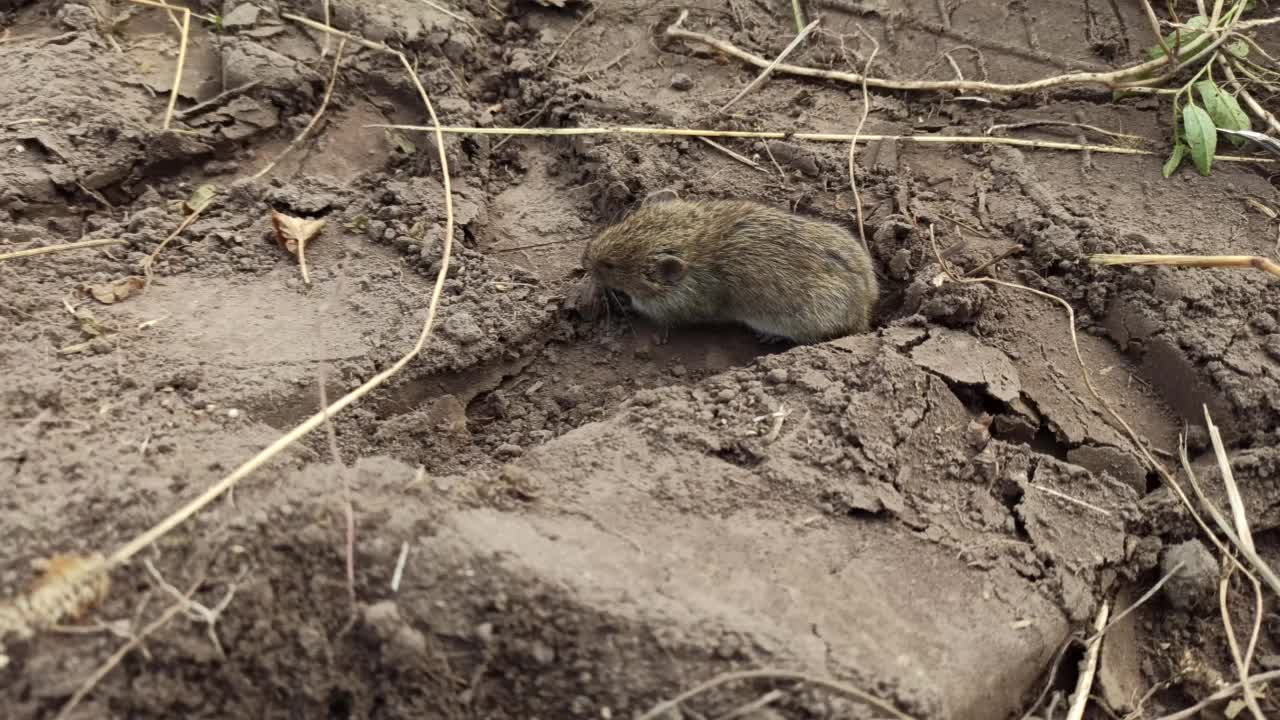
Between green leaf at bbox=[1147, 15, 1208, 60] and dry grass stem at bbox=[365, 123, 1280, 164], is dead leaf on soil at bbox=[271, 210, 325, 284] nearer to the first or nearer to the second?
dry grass stem at bbox=[365, 123, 1280, 164]

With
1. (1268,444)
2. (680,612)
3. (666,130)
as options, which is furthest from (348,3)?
(1268,444)

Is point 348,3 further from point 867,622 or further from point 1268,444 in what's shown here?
point 1268,444

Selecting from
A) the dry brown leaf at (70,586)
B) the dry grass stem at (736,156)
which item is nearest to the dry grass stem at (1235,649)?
the dry grass stem at (736,156)

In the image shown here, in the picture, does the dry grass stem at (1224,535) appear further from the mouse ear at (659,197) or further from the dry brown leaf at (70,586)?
the dry brown leaf at (70,586)

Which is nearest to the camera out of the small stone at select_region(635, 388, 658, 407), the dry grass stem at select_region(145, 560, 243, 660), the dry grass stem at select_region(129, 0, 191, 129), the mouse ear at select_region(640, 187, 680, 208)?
the dry grass stem at select_region(145, 560, 243, 660)

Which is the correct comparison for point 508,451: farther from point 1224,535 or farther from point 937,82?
point 937,82

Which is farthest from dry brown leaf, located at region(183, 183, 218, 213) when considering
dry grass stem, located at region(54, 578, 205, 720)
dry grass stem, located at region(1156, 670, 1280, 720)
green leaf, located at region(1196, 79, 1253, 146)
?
green leaf, located at region(1196, 79, 1253, 146)
